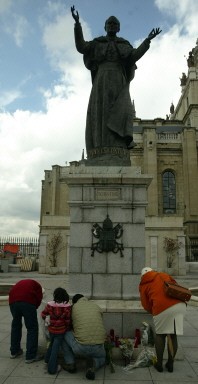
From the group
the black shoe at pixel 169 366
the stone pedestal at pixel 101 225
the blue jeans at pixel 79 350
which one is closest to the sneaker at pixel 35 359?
the blue jeans at pixel 79 350

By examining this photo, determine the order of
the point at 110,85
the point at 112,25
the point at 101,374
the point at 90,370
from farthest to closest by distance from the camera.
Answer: the point at 112,25, the point at 110,85, the point at 101,374, the point at 90,370

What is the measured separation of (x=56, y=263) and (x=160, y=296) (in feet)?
71.9

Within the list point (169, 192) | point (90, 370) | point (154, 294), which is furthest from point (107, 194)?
point (169, 192)

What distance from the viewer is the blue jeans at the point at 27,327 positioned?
15.1ft

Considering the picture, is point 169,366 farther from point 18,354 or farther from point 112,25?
point 112,25

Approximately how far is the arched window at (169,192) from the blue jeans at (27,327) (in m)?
34.4

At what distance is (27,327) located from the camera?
4.70 metres

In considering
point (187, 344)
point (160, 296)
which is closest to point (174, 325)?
point (160, 296)

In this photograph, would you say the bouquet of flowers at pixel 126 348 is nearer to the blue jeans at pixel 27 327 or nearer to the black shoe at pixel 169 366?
the black shoe at pixel 169 366

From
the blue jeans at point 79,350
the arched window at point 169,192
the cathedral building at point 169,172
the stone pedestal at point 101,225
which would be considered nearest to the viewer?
the blue jeans at point 79,350

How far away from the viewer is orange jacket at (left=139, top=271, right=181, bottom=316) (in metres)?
4.29

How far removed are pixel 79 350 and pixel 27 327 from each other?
0.90m

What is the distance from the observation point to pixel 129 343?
4559mm

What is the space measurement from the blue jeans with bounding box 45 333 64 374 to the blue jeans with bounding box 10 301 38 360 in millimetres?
364
